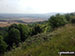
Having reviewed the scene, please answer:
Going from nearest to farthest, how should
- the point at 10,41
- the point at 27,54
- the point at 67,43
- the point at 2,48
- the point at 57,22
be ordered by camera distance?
the point at 27,54 < the point at 67,43 < the point at 57,22 < the point at 2,48 < the point at 10,41

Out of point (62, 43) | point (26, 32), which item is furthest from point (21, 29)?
point (62, 43)

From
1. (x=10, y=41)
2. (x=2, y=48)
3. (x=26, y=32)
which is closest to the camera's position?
(x=2, y=48)

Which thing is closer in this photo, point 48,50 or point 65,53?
point 65,53

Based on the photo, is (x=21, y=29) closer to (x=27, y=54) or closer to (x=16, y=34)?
(x=16, y=34)

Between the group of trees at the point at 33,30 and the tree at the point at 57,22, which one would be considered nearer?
the tree at the point at 57,22

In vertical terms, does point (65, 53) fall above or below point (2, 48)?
above

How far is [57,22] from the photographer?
21.5 m

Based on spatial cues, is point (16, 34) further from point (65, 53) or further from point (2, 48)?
point (65, 53)

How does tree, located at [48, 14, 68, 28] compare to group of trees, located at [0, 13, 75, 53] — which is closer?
tree, located at [48, 14, 68, 28]

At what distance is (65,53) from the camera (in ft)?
19.9

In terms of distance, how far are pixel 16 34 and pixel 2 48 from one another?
215 inches

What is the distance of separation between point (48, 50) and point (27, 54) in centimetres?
98

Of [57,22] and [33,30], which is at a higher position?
[57,22]

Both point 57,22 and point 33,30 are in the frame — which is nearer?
Answer: point 57,22
